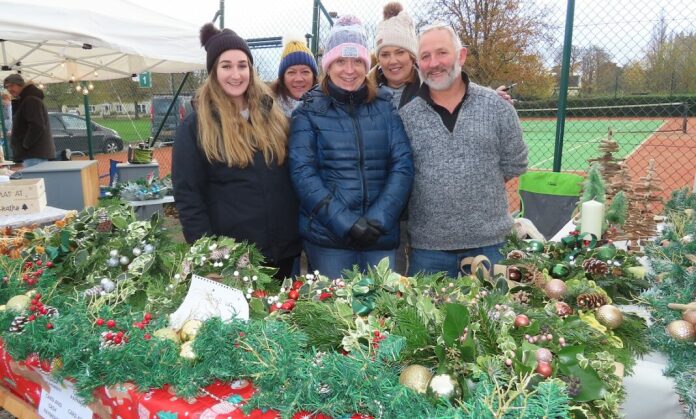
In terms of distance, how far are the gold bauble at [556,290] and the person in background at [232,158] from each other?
113 centimetres

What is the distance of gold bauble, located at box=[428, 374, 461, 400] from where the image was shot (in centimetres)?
93

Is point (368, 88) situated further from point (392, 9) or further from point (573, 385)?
point (573, 385)

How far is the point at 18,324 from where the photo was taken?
4.59ft

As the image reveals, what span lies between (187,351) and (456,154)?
1375mm

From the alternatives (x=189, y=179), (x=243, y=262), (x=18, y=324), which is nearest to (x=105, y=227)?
(x=189, y=179)

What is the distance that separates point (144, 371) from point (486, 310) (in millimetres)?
793

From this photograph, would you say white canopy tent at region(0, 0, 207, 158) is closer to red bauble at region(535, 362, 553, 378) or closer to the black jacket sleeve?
the black jacket sleeve

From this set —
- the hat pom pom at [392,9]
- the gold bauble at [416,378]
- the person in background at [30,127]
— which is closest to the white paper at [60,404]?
the gold bauble at [416,378]

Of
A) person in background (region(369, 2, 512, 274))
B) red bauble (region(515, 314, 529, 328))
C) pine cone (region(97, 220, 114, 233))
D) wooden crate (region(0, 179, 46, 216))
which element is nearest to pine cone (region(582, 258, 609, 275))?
red bauble (region(515, 314, 529, 328))

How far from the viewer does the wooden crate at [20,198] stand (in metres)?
2.91

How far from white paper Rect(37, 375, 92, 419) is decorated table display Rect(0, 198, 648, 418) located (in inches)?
3.0

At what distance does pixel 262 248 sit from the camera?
7.13ft

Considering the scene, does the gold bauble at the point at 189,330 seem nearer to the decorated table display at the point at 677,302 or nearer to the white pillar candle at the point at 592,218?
the decorated table display at the point at 677,302

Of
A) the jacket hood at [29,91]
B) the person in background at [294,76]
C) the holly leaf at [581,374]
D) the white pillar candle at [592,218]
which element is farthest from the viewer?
the jacket hood at [29,91]
